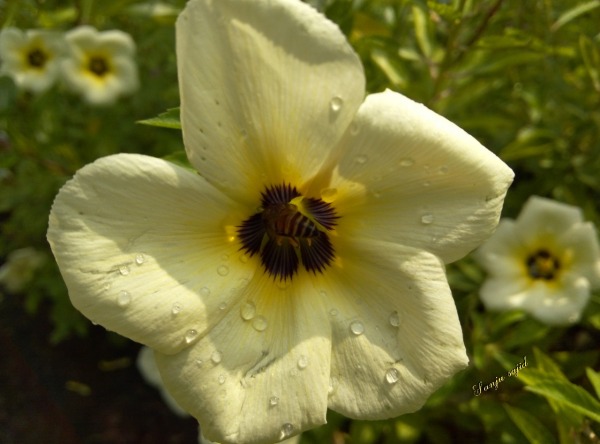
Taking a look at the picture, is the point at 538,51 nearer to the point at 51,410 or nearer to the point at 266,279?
the point at 266,279

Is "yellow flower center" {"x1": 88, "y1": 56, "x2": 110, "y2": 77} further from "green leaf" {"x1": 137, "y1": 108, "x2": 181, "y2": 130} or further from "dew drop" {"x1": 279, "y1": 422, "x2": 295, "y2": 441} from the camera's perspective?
"dew drop" {"x1": 279, "y1": 422, "x2": 295, "y2": 441}

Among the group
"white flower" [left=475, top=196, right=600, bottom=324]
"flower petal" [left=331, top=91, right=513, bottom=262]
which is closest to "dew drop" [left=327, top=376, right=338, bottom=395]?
"flower petal" [left=331, top=91, right=513, bottom=262]

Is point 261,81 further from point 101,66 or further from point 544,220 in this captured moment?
point 101,66

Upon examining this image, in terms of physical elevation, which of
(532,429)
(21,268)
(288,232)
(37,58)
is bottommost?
(21,268)

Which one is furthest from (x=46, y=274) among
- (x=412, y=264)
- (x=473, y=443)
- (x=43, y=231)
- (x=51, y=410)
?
(x=412, y=264)

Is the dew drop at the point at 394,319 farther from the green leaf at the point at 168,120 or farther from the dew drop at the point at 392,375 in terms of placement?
the green leaf at the point at 168,120

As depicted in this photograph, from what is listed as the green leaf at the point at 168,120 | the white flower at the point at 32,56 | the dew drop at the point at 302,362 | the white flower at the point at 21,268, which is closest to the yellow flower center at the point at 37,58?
the white flower at the point at 32,56

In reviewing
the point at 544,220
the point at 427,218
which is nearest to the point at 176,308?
the point at 427,218
